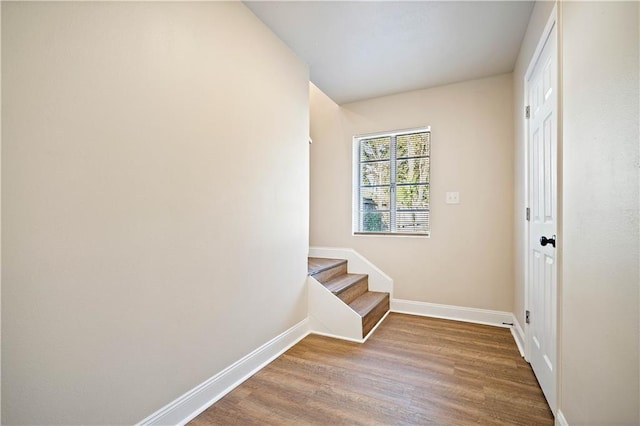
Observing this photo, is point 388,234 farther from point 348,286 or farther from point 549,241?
point 549,241

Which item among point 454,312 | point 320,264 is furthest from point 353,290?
point 454,312

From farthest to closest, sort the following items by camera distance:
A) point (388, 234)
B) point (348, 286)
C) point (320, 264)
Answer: point (388, 234), point (320, 264), point (348, 286)

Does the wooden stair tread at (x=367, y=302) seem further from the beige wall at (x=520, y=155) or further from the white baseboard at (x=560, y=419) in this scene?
the white baseboard at (x=560, y=419)

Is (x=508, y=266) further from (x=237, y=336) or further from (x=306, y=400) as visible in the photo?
(x=237, y=336)

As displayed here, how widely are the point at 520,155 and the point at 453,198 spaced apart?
78cm

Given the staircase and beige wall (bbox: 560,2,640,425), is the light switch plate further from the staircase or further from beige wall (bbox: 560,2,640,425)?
beige wall (bbox: 560,2,640,425)

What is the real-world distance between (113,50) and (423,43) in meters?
2.18

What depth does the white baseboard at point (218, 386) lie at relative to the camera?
1.48 m

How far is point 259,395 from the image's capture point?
1.76 metres

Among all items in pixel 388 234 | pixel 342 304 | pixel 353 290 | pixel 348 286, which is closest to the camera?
pixel 342 304

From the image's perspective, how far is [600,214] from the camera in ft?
3.40

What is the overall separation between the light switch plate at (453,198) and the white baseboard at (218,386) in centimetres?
208

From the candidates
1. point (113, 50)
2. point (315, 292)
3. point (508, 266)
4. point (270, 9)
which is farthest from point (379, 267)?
point (113, 50)

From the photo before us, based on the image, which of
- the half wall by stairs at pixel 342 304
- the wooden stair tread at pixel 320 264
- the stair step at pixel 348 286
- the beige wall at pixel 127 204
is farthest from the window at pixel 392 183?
the beige wall at pixel 127 204
